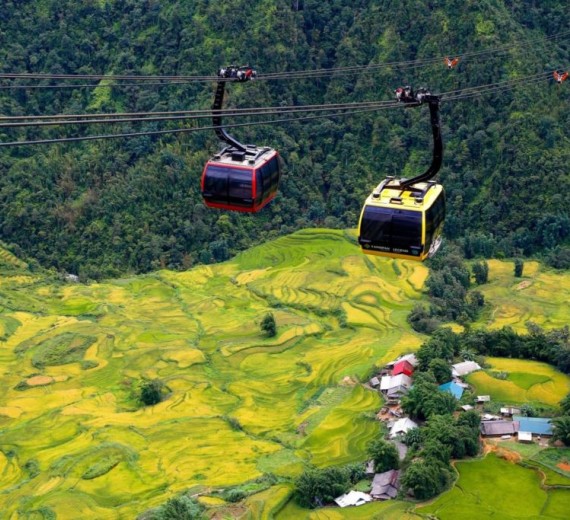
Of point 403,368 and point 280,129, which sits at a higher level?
point 280,129

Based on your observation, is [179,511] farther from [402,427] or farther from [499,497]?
[499,497]

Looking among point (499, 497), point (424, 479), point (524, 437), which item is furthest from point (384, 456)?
point (524, 437)

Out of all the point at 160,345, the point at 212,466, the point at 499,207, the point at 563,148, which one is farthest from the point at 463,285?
the point at 212,466

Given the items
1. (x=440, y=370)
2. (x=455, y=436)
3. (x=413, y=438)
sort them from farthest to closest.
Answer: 1. (x=440, y=370)
2. (x=413, y=438)
3. (x=455, y=436)

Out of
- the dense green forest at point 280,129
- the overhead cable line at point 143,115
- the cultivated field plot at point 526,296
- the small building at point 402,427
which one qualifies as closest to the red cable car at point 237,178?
the overhead cable line at point 143,115

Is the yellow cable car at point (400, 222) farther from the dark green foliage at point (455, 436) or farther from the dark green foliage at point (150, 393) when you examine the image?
the dark green foliage at point (150, 393)

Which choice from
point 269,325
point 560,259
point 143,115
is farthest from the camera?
point 560,259

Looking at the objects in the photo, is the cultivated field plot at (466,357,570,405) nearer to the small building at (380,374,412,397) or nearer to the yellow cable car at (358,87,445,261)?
the small building at (380,374,412,397)

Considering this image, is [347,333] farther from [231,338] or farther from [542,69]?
[542,69]
